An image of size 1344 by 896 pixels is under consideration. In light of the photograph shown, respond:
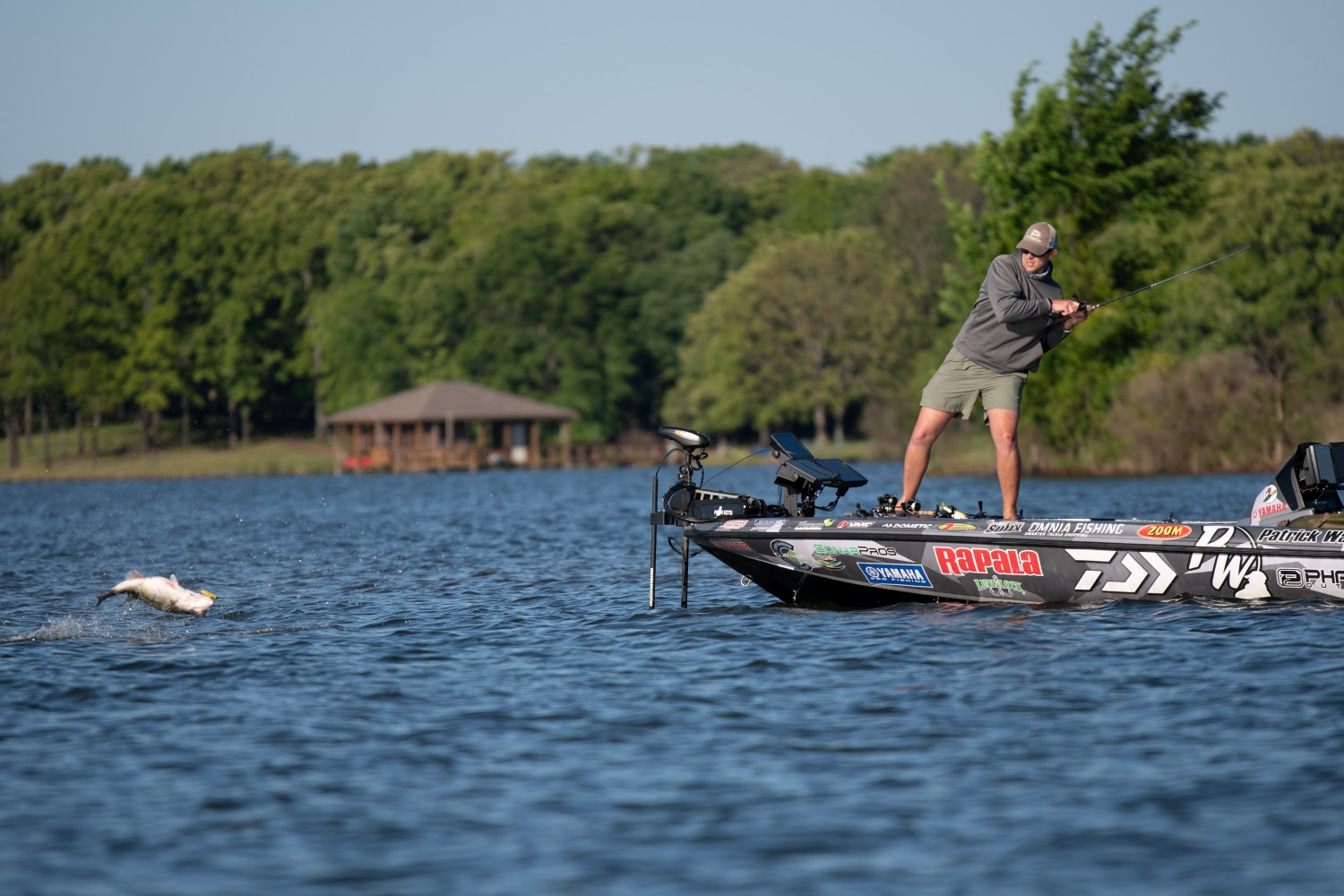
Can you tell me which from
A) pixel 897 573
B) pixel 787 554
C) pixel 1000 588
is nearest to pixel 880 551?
pixel 897 573

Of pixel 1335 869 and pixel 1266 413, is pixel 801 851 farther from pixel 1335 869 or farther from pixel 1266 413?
pixel 1266 413

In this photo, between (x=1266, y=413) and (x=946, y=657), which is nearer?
(x=946, y=657)

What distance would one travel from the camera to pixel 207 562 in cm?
1706

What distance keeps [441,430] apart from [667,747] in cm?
6791

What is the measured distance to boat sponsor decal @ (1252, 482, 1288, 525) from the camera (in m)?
10.1

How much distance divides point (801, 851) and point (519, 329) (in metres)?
77.1

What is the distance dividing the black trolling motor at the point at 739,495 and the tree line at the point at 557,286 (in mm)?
44455

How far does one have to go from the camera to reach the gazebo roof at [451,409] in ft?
225

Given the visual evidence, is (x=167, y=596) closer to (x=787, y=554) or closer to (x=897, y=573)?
(x=787, y=554)

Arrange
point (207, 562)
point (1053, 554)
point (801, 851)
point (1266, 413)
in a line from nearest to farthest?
point (801, 851)
point (1053, 554)
point (207, 562)
point (1266, 413)

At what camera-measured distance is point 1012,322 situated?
403 inches

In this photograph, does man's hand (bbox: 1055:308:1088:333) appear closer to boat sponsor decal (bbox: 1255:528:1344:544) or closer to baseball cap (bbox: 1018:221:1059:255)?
baseball cap (bbox: 1018:221:1059:255)

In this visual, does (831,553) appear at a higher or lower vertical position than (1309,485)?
lower

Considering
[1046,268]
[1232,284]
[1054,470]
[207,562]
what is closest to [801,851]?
[1046,268]
